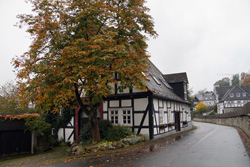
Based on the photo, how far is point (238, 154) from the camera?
980cm

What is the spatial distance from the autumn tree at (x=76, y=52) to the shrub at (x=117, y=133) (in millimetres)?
3101

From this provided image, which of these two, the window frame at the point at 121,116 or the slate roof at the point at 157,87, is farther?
the window frame at the point at 121,116

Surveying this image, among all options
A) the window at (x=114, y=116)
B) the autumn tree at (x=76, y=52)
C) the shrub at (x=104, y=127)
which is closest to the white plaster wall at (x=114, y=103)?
the window at (x=114, y=116)

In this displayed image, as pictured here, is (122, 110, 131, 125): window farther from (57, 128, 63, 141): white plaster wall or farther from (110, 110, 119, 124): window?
(57, 128, 63, 141): white plaster wall

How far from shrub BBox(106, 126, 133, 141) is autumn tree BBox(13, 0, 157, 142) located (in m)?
3.10

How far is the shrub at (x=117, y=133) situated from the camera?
551 inches

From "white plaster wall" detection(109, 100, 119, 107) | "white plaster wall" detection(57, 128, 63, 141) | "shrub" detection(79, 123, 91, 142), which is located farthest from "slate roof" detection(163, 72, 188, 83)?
"white plaster wall" detection(57, 128, 63, 141)

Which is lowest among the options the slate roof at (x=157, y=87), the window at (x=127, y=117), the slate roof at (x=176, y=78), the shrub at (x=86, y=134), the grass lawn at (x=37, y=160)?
the grass lawn at (x=37, y=160)

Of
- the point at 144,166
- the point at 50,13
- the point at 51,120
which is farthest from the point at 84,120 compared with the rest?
the point at 144,166

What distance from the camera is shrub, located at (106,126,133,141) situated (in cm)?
1401

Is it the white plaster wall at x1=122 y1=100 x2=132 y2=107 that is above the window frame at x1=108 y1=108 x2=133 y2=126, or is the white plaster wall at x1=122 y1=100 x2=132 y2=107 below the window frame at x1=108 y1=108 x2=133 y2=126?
above

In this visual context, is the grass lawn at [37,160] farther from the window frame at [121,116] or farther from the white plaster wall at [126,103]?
the white plaster wall at [126,103]

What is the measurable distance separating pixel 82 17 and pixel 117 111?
26.9 ft

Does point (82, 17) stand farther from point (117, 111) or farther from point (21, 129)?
point (21, 129)
